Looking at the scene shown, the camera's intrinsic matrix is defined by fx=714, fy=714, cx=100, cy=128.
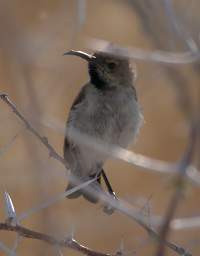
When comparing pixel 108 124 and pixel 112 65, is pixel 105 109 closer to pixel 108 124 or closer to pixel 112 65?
pixel 108 124

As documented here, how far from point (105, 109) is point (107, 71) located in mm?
313

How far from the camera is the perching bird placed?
4430 mm

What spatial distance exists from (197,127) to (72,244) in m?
1.14

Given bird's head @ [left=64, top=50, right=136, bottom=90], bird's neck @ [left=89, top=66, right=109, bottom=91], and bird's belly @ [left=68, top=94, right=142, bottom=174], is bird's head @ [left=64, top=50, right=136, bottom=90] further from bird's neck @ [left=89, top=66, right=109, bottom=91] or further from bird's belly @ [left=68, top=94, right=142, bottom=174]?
bird's belly @ [left=68, top=94, right=142, bottom=174]

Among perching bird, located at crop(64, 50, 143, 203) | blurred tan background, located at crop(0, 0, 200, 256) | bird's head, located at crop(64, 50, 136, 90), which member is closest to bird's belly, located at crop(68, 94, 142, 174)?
perching bird, located at crop(64, 50, 143, 203)

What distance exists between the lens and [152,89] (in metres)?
6.68

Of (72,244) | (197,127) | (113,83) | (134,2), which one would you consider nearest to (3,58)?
(113,83)

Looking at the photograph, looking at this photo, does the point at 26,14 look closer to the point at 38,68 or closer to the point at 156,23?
the point at 38,68

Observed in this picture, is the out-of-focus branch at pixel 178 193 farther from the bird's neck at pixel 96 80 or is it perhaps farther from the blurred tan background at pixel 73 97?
the blurred tan background at pixel 73 97

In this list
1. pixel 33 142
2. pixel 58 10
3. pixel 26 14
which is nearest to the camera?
pixel 33 142

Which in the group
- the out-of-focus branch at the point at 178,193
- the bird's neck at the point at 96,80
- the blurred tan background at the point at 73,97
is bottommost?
the blurred tan background at the point at 73,97

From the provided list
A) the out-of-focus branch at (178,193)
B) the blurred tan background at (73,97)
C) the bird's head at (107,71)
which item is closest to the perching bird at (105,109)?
the bird's head at (107,71)

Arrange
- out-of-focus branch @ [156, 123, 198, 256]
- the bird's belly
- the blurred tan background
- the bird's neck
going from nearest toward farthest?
out-of-focus branch @ [156, 123, 198, 256] < the bird's belly < the bird's neck < the blurred tan background

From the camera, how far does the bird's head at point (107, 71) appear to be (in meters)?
4.55
